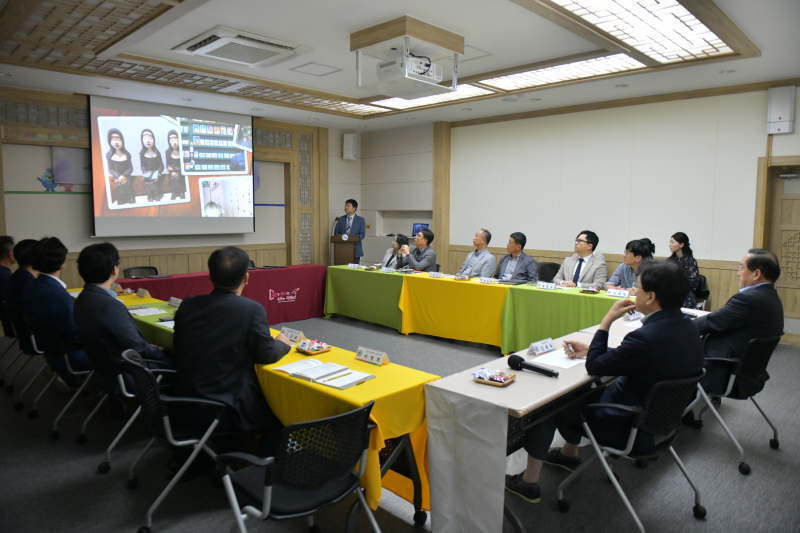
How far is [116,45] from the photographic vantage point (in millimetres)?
4520

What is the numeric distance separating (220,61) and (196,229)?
3.14 meters

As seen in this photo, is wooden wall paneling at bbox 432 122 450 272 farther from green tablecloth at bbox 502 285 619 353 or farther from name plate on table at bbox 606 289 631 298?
name plate on table at bbox 606 289 631 298

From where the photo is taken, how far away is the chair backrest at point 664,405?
85.0 inches

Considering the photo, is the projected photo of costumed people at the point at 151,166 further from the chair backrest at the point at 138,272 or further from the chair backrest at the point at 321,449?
the chair backrest at the point at 321,449

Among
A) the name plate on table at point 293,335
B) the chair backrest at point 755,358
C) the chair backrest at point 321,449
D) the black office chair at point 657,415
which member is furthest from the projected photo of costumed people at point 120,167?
the chair backrest at point 755,358

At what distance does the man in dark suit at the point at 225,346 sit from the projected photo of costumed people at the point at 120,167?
536 centimetres

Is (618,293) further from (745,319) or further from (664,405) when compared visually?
(664,405)

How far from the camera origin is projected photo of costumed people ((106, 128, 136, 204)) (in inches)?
264

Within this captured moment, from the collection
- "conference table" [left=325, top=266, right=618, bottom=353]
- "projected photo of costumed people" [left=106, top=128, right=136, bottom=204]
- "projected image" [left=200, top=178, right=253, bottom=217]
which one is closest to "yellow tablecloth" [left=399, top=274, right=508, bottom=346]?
"conference table" [left=325, top=266, right=618, bottom=353]

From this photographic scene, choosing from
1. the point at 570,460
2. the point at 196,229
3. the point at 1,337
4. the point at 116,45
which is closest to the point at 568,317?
the point at 570,460

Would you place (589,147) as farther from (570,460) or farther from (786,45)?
(570,460)

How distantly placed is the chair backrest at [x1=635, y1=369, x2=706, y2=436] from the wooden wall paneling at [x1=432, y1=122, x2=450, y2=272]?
20.4 feet

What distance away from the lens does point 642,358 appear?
2178 mm

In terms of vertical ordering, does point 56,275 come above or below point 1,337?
above
